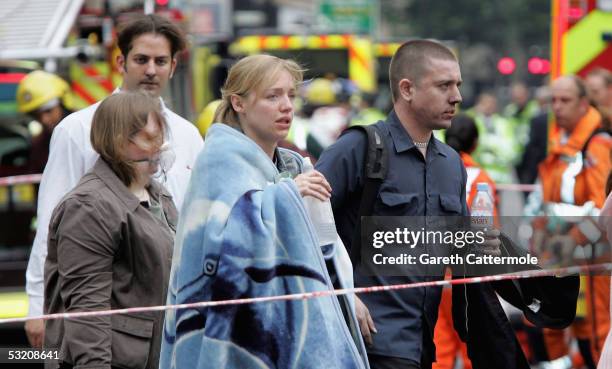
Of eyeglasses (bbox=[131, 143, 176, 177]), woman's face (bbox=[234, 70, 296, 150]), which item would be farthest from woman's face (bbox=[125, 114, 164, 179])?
woman's face (bbox=[234, 70, 296, 150])

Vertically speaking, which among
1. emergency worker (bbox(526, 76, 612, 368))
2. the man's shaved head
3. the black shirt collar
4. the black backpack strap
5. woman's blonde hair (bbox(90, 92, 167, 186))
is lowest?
emergency worker (bbox(526, 76, 612, 368))

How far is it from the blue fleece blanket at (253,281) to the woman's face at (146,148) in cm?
61

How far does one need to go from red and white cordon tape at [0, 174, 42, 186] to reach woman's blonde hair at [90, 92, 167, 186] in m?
4.01

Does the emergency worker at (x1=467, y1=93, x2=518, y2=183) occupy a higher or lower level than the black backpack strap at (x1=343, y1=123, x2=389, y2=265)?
lower

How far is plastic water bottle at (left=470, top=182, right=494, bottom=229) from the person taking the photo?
5121 mm

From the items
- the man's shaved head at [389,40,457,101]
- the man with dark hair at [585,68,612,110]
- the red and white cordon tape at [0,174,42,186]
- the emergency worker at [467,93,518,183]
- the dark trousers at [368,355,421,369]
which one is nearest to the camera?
the dark trousers at [368,355,421,369]

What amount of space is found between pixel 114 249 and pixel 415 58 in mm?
1476

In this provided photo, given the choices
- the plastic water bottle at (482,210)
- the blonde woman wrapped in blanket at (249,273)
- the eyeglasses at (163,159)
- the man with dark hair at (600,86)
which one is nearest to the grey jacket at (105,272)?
the eyeglasses at (163,159)

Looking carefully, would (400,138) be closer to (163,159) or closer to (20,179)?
(163,159)

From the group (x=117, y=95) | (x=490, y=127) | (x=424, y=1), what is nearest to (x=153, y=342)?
(x=117, y=95)

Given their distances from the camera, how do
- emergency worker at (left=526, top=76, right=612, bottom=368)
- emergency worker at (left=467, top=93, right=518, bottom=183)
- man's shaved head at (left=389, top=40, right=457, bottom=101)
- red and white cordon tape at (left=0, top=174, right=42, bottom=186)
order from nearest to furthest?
1. man's shaved head at (left=389, top=40, right=457, bottom=101)
2. emergency worker at (left=526, top=76, right=612, bottom=368)
3. red and white cordon tape at (left=0, top=174, right=42, bottom=186)
4. emergency worker at (left=467, top=93, right=518, bottom=183)

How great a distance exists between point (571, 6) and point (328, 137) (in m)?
2.34

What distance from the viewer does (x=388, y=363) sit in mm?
4969

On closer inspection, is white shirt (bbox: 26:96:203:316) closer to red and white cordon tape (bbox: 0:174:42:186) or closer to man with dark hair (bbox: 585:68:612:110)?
red and white cordon tape (bbox: 0:174:42:186)
